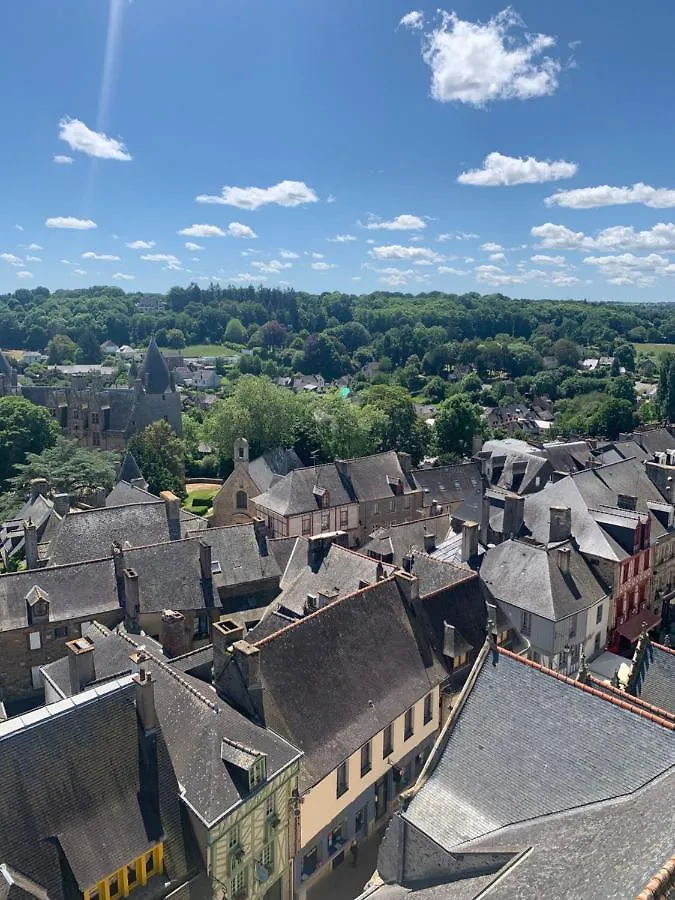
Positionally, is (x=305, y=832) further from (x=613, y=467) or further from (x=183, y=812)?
(x=613, y=467)

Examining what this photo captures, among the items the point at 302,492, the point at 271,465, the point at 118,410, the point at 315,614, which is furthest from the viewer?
the point at 118,410

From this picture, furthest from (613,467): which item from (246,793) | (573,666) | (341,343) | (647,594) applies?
(341,343)

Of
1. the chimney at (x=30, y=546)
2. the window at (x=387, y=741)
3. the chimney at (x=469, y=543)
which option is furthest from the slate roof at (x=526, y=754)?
the chimney at (x=30, y=546)

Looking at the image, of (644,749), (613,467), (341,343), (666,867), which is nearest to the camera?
(666,867)

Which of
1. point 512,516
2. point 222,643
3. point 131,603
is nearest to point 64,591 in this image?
point 131,603

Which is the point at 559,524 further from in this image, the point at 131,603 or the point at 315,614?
the point at 131,603

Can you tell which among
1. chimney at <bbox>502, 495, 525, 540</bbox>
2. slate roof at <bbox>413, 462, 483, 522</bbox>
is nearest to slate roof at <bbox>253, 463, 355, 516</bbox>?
slate roof at <bbox>413, 462, 483, 522</bbox>

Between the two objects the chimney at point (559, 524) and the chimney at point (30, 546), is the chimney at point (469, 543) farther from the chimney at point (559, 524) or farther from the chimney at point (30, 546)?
the chimney at point (30, 546)

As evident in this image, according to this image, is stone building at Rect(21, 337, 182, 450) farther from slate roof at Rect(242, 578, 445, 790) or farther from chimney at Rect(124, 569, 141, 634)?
slate roof at Rect(242, 578, 445, 790)
